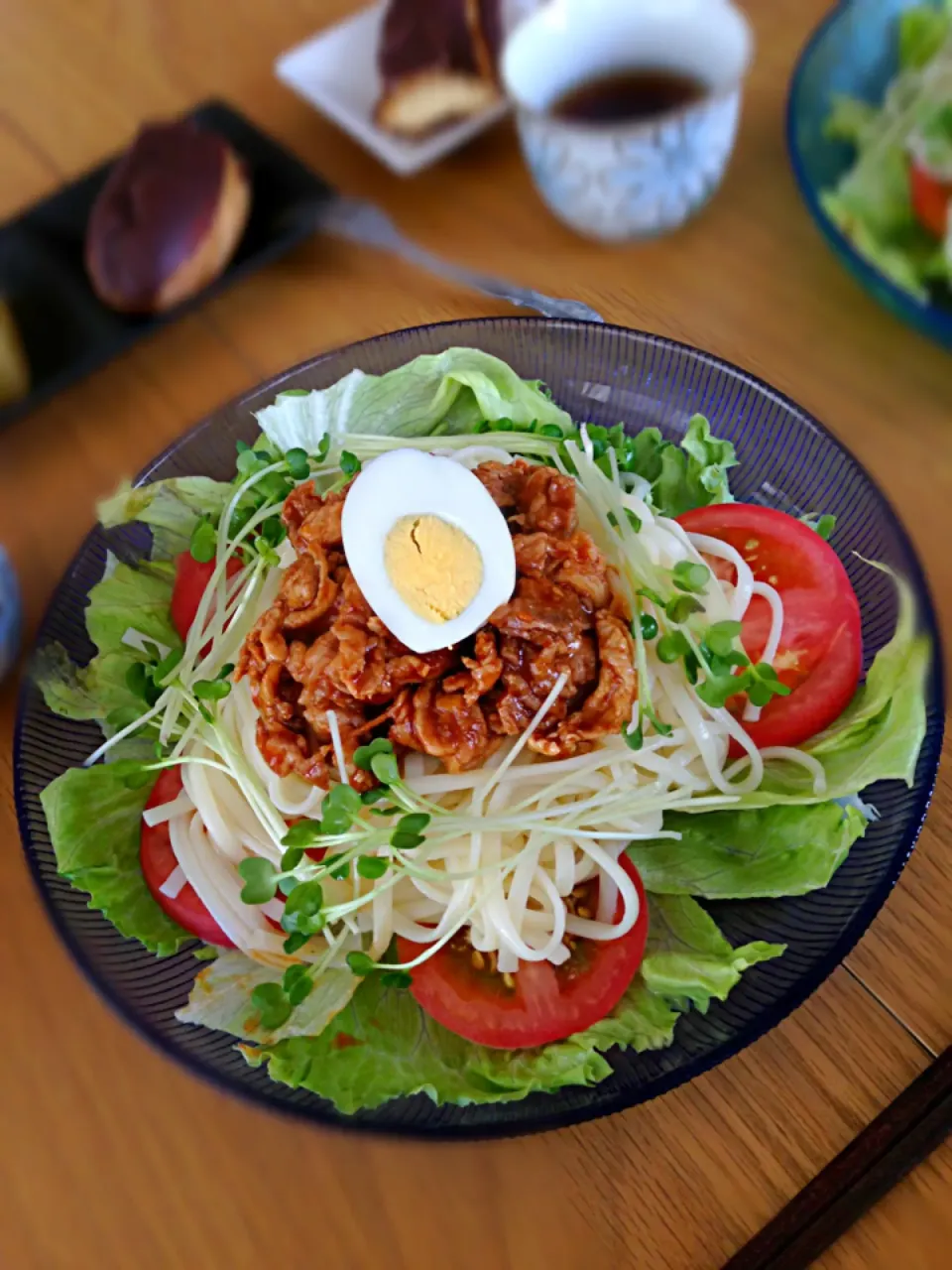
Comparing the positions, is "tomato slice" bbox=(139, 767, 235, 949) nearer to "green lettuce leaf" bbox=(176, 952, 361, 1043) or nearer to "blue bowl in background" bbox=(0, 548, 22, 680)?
"green lettuce leaf" bbox=(176, 952, 361, 1043)

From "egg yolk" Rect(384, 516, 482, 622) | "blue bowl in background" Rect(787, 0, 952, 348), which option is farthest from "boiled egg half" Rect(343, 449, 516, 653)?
"blue bowl in background" Rect(787, 0, 952, 348)

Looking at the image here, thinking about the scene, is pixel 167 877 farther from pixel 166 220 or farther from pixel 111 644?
pixel 166 220

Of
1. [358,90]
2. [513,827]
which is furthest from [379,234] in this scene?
[513,827]

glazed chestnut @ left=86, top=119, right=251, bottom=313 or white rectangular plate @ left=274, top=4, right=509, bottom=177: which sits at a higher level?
glazed chestnut @ left=86, top=119, right=251, bottom=313

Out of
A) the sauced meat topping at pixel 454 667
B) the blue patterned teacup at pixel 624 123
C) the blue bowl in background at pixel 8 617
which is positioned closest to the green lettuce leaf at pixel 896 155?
the blue patterned teacup at pixel 624 123

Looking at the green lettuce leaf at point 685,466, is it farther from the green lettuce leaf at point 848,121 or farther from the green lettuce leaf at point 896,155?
the green lettuce leaf at point 848,121

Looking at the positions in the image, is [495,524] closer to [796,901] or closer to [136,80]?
[796,901]

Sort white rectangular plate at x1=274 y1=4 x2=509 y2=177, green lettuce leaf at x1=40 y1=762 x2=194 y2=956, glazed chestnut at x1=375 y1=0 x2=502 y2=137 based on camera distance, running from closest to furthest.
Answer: green lettuce leaf at x1=40 y1=762 x2=194 y2=956, glazed chestnut at x1=375 y1=0 x2=502 y2=137, white rectangular plate at x1=274 y1=4 x2=509 y2=177
